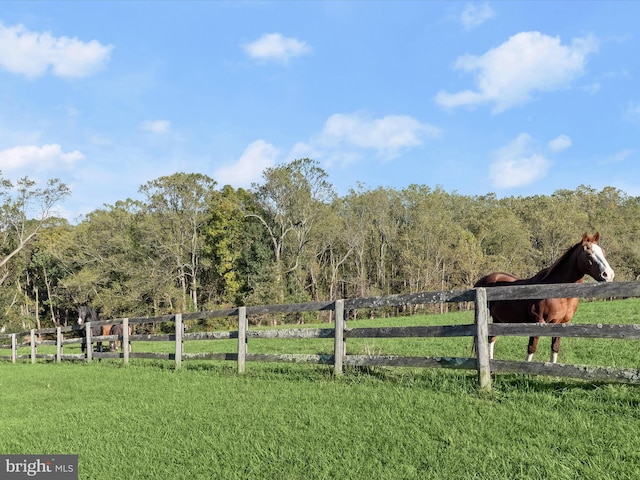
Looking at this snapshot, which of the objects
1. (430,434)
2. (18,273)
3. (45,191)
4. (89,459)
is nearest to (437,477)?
(430,434)

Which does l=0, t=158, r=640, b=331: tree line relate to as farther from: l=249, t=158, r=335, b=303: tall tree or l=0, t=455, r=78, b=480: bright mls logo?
l=0, t=455, r=78, b=480: bright mls logo

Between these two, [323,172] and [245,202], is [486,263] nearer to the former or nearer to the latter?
[323,172]

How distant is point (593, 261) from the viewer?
676cm

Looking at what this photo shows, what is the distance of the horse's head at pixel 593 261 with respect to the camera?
6586mm

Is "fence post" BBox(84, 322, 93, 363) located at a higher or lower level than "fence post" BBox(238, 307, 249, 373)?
lower

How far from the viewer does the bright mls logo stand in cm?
411

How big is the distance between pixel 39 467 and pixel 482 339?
17.0 ft

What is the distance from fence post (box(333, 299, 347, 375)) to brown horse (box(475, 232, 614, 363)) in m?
2.34

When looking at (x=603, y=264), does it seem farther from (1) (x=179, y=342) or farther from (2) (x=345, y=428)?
(1) (x=179, y=342)

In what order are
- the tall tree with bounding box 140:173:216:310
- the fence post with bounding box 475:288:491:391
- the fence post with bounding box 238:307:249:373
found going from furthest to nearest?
the tall tree with bounding box 140:173:216:310 < the fence post with bounding box 238:307:249:373 < the fence post with bounding box 475:288:491:391

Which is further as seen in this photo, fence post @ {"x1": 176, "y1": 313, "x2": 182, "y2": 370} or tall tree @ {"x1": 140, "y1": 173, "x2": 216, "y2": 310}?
tall tree @ {"x1": 140, "y1": 173, "x2": 216, "y2": 310}

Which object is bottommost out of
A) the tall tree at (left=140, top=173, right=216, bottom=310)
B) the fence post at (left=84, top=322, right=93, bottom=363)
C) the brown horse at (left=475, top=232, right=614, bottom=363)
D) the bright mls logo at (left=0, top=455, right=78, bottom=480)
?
the fence post at (left=84, top=322, right=93, bottom=363)

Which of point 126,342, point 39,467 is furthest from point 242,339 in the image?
point 126,342

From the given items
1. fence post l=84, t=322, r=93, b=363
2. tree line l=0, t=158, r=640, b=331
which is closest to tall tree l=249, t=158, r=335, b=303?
tree line l=0, t=158, r=640, b=331
